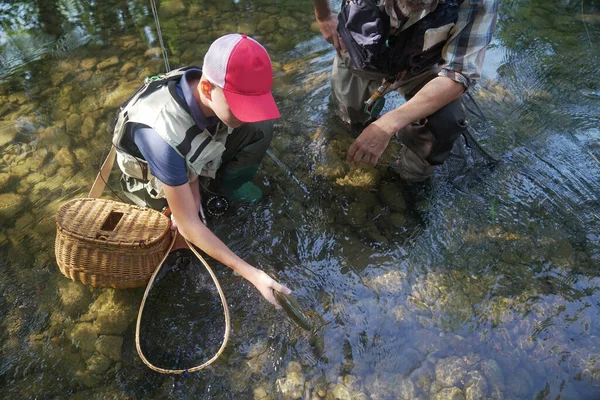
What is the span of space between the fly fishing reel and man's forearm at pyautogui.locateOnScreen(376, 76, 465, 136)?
1.12 m

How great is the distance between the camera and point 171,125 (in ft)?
6.40

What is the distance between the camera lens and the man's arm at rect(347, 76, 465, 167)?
217cm

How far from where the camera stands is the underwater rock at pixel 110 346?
224cm

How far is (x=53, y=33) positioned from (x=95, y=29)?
0.46 meters

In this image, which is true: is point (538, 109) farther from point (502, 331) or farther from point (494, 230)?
point (502, 331)

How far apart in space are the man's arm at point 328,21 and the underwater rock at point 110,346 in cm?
237

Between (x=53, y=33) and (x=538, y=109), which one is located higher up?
(x=53, y=33)

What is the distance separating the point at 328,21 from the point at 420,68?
0.83 metres

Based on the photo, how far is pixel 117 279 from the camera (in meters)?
2.25

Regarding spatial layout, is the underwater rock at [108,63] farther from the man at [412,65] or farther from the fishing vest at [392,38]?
the fishing vest at [392,38]

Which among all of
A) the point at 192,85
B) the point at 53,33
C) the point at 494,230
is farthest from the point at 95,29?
the point at 494,230

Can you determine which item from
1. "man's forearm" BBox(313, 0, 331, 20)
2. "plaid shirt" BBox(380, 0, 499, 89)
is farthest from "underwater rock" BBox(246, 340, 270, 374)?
"man's forearm" BBox(313, 0, 331, 20)

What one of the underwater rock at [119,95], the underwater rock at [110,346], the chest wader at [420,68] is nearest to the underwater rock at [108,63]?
the underwater rock at [119,95]

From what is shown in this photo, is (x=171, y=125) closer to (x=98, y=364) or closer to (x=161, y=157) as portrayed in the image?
(x=161, y=157)
